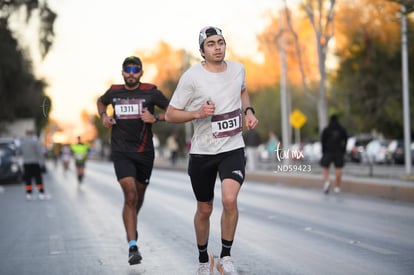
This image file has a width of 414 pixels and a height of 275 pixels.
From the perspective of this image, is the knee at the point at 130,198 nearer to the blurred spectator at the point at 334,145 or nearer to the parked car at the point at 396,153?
the blurred spectator at the point at 334,145

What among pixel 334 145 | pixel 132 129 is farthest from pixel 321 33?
pixel 132 129

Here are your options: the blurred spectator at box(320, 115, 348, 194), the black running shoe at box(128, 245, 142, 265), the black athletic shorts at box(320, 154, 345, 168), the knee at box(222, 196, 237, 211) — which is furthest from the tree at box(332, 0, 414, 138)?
the knee at box(222, 196, 237, 211)

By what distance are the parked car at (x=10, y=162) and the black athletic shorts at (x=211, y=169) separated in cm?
2387

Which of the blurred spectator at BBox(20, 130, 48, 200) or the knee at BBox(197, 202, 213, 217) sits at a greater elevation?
the blurred spectator at BBox(20, 130, 48, 200)

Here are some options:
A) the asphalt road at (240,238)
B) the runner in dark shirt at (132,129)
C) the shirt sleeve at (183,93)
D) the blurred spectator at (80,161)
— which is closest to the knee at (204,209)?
the asphalt road at (240,238)

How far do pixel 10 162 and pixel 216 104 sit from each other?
24.5 metres

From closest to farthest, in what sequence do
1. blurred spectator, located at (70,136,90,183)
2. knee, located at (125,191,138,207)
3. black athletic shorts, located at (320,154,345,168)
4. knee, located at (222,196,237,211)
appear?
knee, located at (222,196,237,211)
knee, located at (125,191,138,207)
black athletic shorts, located at (320,154,345,168)
blurred spectator, located at (70,136,90,183)

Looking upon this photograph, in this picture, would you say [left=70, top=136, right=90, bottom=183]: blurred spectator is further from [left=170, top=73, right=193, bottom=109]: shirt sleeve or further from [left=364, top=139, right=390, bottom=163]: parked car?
[left=364, top=139, right=390, bottom=163]: parked car

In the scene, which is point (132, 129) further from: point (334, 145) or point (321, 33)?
point (321, 33)

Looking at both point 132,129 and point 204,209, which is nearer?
point 204,209

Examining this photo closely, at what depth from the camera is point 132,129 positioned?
8023 millimetres

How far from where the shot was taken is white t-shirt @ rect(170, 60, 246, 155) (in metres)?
6.54

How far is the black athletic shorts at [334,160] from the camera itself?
17703 millimetres

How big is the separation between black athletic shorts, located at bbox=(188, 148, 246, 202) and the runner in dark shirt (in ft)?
4.51
